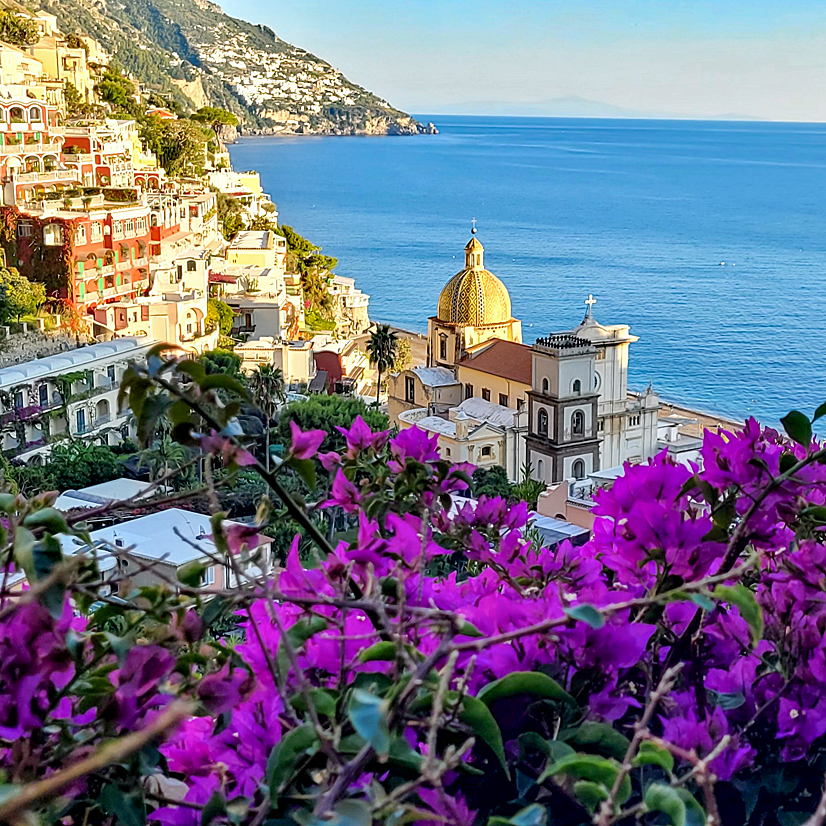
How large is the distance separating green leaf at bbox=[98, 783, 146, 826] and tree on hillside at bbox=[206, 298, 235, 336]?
24.6 metres

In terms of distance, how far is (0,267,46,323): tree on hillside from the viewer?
21.2 metres

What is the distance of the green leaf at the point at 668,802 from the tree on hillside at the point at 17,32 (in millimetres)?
40172

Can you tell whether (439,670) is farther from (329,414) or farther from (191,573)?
(329,414)

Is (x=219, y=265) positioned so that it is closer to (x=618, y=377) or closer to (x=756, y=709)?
(x=618, y=377)

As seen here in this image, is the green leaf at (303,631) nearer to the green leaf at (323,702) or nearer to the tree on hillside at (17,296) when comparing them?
the green leaf at (323,702)

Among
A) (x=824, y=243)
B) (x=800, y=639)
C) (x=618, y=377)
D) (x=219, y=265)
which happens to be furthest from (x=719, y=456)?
(x=824, y=243)

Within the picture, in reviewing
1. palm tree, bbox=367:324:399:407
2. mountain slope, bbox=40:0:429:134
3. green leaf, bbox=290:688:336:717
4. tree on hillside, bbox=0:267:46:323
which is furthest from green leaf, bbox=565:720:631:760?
mountain slope, bbox=40:0:429:134

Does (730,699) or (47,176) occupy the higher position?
(47,176)

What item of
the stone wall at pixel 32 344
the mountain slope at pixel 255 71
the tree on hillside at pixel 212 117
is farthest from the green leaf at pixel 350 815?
the mountain slope at pixel 255 71

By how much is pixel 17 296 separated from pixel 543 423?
32.4ft

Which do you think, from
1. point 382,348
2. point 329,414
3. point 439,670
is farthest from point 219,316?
point 439,670

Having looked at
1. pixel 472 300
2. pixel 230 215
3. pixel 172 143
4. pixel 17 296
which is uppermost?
pixel 172 143

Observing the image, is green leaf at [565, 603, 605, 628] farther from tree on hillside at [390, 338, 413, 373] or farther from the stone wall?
tree on hillside at [390, 338, 413, 373]

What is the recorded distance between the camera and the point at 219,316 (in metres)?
26.6
